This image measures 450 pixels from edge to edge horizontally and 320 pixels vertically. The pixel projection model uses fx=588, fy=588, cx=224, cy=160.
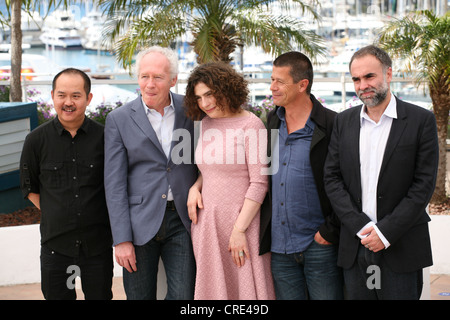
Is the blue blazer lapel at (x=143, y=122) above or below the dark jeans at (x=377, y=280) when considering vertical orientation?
above

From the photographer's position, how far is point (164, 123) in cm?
352

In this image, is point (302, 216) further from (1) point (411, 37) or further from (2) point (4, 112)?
(1) point (411, 37)

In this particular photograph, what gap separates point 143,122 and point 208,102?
16.5 inches

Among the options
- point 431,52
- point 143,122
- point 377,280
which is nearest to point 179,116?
point 143,122

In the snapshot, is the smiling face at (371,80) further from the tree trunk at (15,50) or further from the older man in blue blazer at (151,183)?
the tree trunk at (15,50)

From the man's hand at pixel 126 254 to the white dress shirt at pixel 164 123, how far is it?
587mm

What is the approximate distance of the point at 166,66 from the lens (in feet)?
11.3

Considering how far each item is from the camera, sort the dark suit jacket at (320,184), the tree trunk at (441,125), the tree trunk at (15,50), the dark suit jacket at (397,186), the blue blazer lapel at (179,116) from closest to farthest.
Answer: the dark suit jacket at (397,186) < the dark suit jacket at (320,184) < the blue blazer lapel at (179,116) < the tree trunk at (441,125) < the tree trunk at (15,50)

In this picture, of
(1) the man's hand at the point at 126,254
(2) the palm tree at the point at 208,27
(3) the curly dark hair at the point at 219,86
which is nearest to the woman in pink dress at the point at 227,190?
(3) the curly dark hair at the point at 219,86

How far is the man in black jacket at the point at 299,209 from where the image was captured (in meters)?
3.31

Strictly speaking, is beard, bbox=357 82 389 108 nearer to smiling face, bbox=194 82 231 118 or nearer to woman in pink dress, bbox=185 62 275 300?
woman in pink dress, bbox=185 62 275 300

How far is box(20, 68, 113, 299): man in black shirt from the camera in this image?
3.46 meters

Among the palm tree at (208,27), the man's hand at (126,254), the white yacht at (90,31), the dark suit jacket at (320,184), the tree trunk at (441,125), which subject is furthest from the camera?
the white yacht at (90,31)

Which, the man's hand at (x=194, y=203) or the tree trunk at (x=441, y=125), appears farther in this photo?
the tree trunk at (x=441, y=125)
